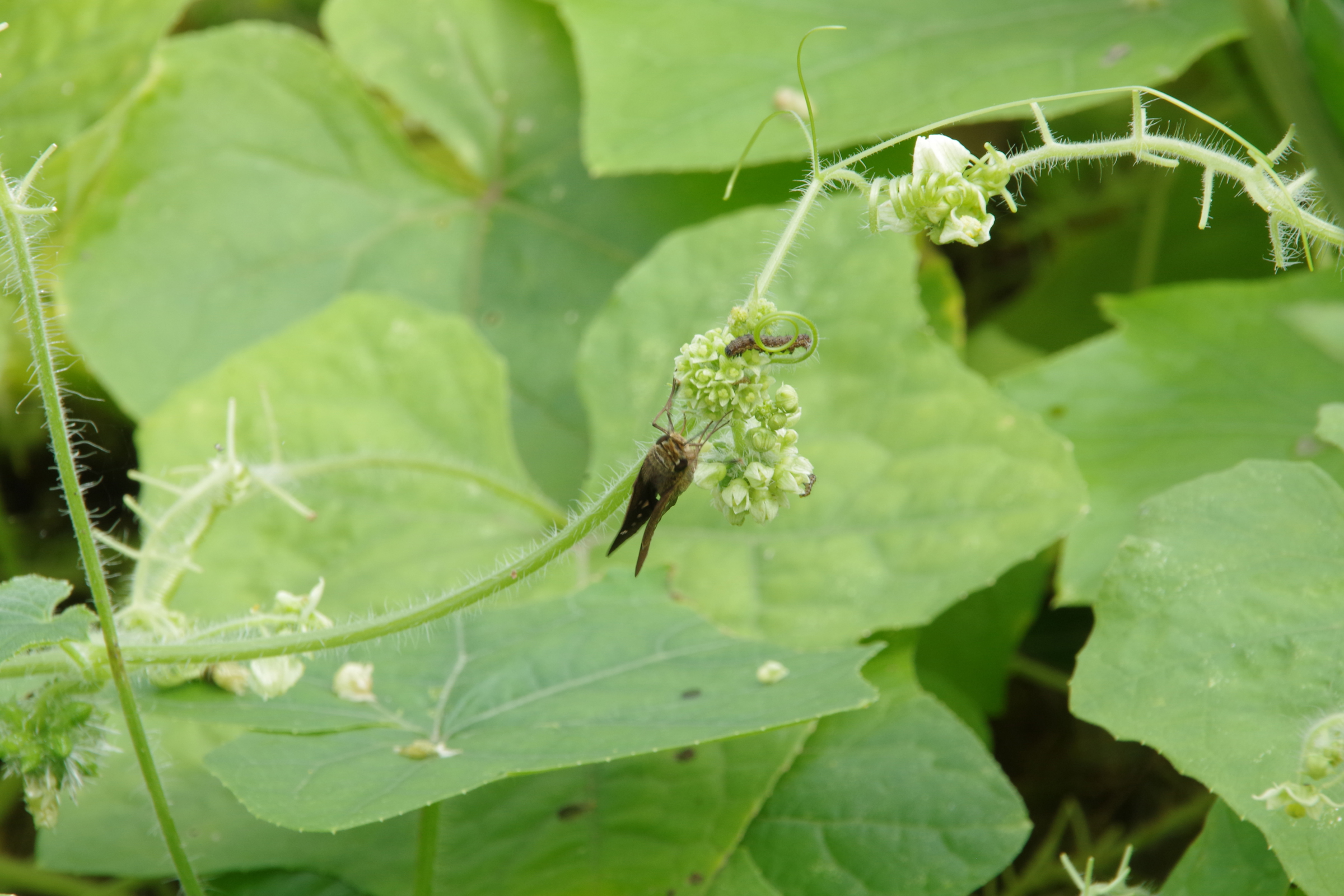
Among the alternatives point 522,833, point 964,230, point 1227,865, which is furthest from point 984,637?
point 964,230

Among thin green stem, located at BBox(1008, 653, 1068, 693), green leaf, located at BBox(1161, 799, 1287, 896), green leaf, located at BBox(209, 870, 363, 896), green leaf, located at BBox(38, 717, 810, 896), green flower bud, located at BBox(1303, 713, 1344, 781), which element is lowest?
thin green stem, located at BBox(1008, 653, 1068, 693)

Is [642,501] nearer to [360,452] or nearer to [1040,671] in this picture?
[360,452]

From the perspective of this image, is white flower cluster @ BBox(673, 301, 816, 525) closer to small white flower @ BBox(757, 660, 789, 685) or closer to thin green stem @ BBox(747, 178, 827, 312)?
thin green stem @ BBox(747, 178, 827, 312)

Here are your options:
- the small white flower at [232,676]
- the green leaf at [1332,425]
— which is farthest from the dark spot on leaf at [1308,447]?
the small white flower at [232,676]

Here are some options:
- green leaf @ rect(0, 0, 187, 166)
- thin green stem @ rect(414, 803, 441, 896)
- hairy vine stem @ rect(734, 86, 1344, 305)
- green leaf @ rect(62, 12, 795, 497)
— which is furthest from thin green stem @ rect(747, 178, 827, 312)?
green leaf @ rect(0, 0, 187, 166)

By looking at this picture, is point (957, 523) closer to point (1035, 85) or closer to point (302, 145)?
point (1035, 85)

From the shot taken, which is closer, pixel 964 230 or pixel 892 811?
pixel 964 230
